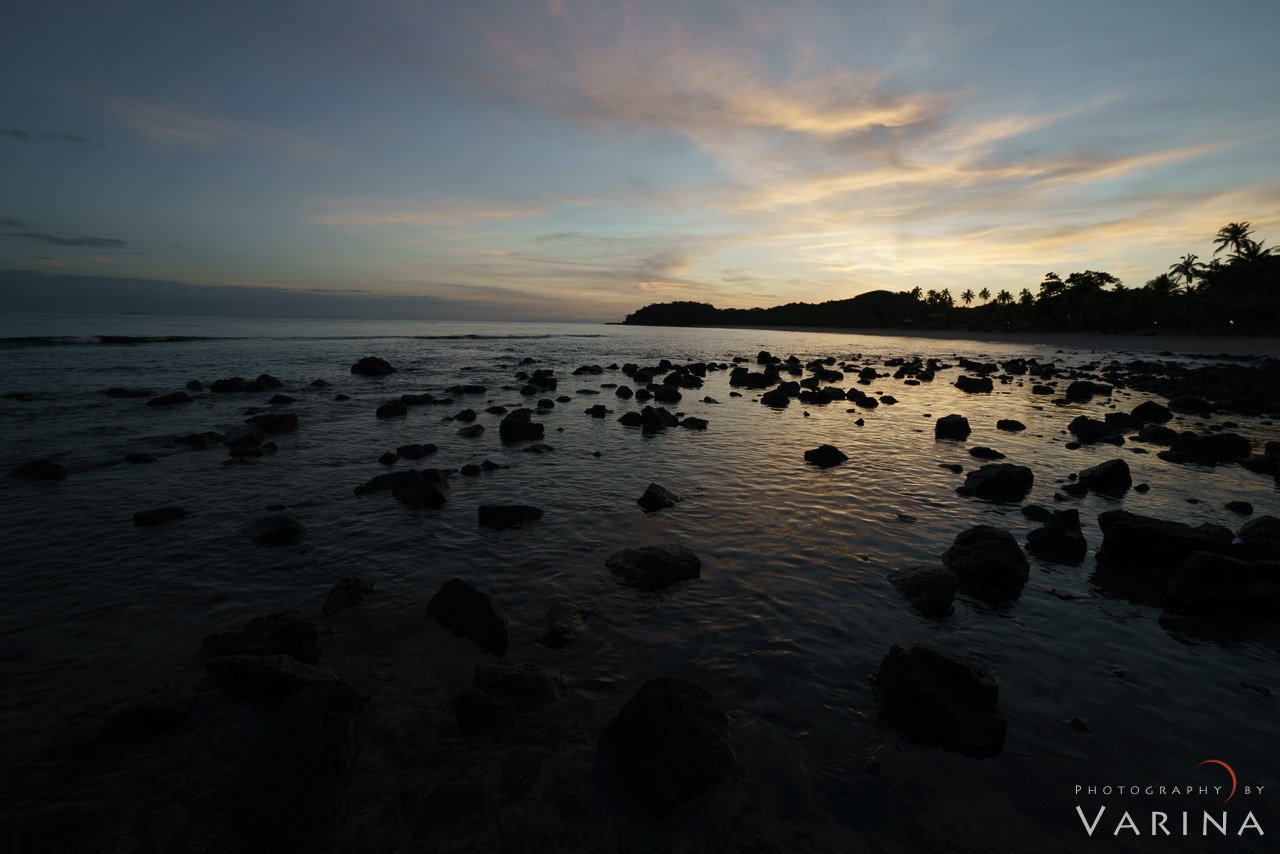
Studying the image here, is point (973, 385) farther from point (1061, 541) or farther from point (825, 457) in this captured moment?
point (1061, 541)

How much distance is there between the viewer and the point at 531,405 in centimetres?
3134

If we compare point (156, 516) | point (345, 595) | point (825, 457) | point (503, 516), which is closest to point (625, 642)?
point (345, 595)

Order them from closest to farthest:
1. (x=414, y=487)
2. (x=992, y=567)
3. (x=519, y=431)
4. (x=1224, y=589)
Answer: (x=1224, y=589) → (x=992, y=567) → (x=414, y=487) → (x=519, y=431)

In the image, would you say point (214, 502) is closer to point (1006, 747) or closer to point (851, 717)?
point (851, 717)

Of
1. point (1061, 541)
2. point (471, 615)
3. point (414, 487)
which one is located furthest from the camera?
point (414, 487)

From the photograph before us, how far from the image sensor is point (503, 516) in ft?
41.0

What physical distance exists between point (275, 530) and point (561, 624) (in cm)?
745

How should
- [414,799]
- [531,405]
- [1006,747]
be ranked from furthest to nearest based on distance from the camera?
[531,405] → [1006,747] → [414,799]

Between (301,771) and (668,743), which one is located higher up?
(668,743)

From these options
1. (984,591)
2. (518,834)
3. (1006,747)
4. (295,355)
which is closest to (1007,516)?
(984,591)

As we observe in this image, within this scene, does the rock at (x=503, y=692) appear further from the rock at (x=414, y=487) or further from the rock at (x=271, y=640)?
the rock at (x=414, y=487)

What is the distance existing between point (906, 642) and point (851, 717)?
2.08m

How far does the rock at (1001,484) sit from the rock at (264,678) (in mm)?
15897

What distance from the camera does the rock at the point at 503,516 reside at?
40.8 feet
